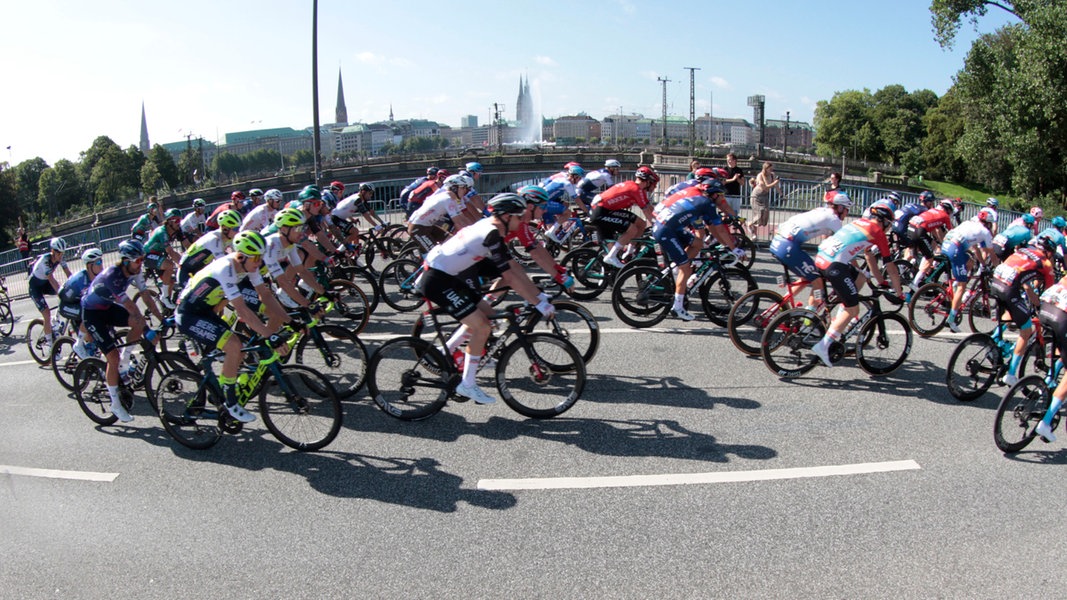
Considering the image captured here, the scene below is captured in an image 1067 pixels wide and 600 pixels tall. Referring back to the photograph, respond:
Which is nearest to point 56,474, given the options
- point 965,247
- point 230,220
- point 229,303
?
point 229,303

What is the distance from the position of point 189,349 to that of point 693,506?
840 cm

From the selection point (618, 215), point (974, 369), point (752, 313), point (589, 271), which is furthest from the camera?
point (589, 271)

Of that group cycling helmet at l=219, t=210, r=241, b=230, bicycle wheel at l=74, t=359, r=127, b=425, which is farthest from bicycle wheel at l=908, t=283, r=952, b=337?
bicycle wheel at l=74, t=359, r=127, b=425

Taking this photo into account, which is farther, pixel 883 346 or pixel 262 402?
pixel 883 346

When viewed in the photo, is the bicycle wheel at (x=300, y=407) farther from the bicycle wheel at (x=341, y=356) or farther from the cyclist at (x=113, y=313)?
the cyclist at (x=113, y=313)

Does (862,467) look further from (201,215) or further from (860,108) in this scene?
(860,108)

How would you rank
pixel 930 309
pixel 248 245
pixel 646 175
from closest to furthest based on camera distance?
pixel 248 245 < pixel 930 309 < pixel 646 175

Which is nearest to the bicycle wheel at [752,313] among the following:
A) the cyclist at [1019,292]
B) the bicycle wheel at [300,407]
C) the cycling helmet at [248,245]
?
the cyclist at [1019,292]

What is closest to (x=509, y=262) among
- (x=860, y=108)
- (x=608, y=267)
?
(x=608, y=267)

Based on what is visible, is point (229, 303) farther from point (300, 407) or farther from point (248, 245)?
point (300, 407)

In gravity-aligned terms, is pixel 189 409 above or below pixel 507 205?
below

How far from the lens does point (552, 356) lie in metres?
7.23

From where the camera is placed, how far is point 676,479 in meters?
5.93

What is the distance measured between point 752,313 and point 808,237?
3.76 ft
